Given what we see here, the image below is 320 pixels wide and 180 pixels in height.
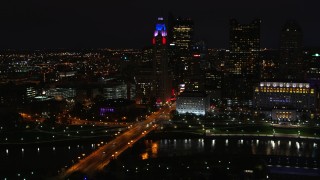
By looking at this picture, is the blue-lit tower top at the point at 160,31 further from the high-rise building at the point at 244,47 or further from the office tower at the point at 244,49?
the high-rise building at the point at 244,47

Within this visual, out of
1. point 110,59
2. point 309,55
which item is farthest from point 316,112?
point 110,59

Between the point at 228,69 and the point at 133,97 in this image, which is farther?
the point at 228,69

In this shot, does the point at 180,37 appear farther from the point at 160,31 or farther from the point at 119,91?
the point at 160,31

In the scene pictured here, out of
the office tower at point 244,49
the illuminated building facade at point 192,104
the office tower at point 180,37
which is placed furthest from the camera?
the office tower at point 180,37

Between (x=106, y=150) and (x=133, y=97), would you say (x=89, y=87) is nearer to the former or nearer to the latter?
(x=133, y=97)

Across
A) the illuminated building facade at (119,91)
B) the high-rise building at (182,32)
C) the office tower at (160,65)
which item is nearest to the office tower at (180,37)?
the high-rise building at (182,32)

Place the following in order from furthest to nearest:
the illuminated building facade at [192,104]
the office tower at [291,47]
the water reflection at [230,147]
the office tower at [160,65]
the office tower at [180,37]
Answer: the office tower at [180,37] → the office tower at [291,47] → the office tower at [160,65] → the illuminated building facade at [192,104] → the water reflection at [230,147]

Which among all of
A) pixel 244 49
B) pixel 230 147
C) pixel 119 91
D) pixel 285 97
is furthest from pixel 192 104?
pixel 244 49
